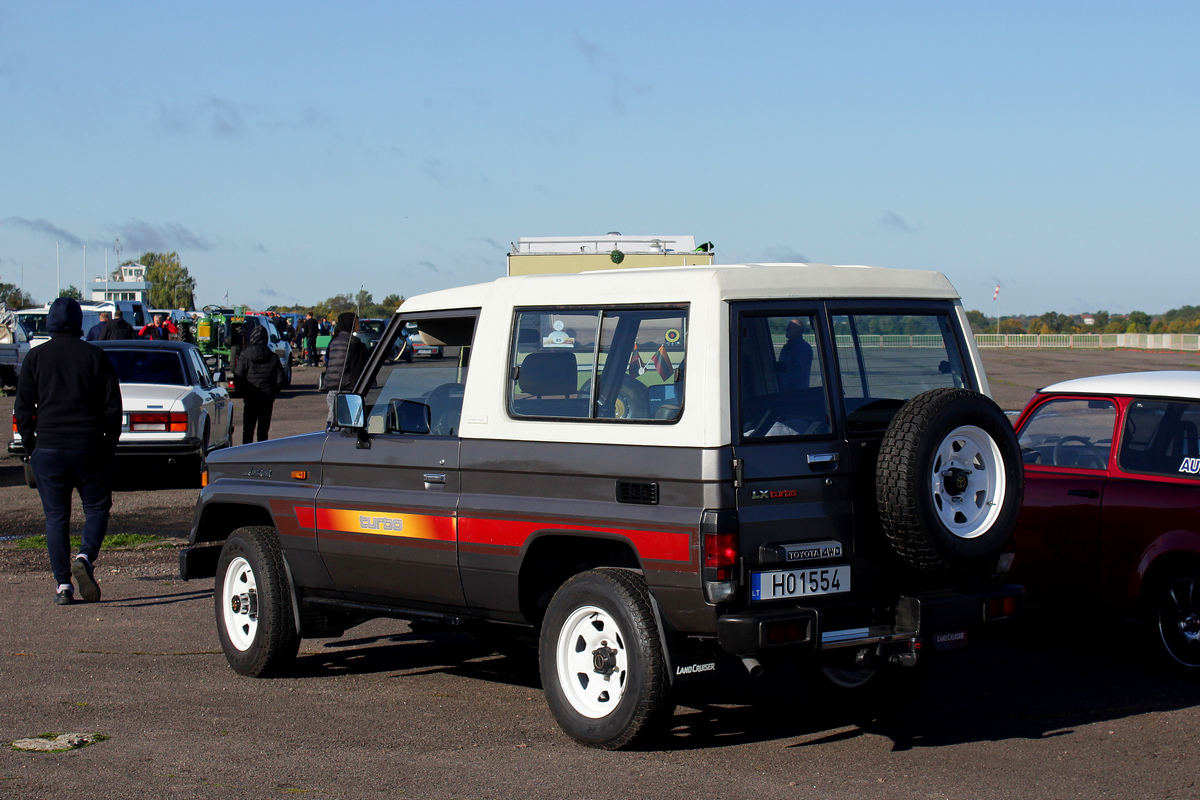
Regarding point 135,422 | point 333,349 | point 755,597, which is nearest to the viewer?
point 755,597

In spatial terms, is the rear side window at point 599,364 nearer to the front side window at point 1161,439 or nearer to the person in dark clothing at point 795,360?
the person in dark clothing at point 795,360

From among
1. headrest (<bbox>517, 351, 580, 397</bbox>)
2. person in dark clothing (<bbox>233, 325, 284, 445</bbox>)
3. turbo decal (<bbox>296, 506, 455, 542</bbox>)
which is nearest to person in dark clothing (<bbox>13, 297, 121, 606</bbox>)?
turbo decal (<bbox>296, 506, 455, 542</bbox>)

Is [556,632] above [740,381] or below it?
below

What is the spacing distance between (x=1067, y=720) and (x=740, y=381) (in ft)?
8.07

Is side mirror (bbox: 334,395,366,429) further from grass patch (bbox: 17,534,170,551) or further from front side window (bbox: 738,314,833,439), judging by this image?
grass patch (bbox: 17,534,170,551)

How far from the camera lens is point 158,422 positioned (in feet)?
46.3

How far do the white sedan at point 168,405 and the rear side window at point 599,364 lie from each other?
28.3 feet

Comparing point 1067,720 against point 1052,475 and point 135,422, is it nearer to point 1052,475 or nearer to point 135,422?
point 1052,475

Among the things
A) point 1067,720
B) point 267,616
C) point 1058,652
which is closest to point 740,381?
point 1067,720

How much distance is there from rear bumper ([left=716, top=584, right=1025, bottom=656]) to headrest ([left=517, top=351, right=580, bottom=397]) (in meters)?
1.33

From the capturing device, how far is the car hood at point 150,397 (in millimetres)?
14039

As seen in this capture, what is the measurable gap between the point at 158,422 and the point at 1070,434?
10.1 m

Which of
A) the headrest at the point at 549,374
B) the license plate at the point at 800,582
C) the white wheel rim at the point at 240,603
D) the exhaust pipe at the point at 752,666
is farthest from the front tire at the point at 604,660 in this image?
the white wheel rim at the point at 240,603

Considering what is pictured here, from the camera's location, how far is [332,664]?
23.8 feet
